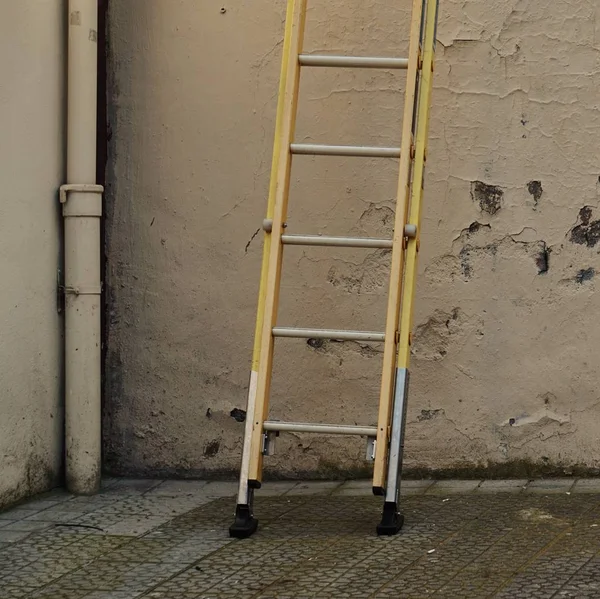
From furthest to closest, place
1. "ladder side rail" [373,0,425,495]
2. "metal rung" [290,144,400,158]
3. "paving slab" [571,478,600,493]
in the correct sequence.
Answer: "paving slab" [571,478,600,493] < "metal rung" [290,144,400,158] < "ladder side rail" [373,0,425,495]

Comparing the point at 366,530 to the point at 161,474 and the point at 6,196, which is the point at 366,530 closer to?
the point at 161,474

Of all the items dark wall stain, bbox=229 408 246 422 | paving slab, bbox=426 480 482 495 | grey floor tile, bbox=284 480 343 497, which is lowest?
grey floor tile, bbox=284 480 343 497

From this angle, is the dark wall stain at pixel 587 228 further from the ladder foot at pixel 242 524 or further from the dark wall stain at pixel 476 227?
the ladder foot at pixel 242 524

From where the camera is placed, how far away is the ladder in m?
4.44

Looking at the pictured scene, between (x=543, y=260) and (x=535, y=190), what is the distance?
1.00 ft

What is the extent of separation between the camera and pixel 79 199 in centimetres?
514

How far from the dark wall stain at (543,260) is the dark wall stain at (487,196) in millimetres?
264

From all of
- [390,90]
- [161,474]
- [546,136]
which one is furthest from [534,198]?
[161,474]

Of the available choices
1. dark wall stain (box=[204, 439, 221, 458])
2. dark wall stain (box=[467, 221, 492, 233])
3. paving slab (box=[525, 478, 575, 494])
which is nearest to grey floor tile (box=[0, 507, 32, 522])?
dark wall stain (box=[204, 439, 221, 458])

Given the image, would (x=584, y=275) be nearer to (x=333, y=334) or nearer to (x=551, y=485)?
(x=551, y=485)

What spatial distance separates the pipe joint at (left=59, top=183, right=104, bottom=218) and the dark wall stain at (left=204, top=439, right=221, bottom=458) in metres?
1.17

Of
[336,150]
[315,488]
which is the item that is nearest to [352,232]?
[336,150]

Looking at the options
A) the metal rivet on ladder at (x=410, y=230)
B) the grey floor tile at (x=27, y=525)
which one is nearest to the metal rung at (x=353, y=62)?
the metal rivet on ladder at (x=410, y=230)

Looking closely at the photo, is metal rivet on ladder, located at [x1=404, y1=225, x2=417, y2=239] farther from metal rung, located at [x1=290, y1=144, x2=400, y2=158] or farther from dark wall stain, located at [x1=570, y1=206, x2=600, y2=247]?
dark wall stain, located at [x1=570, y1=206, x2=600, y2=247]
